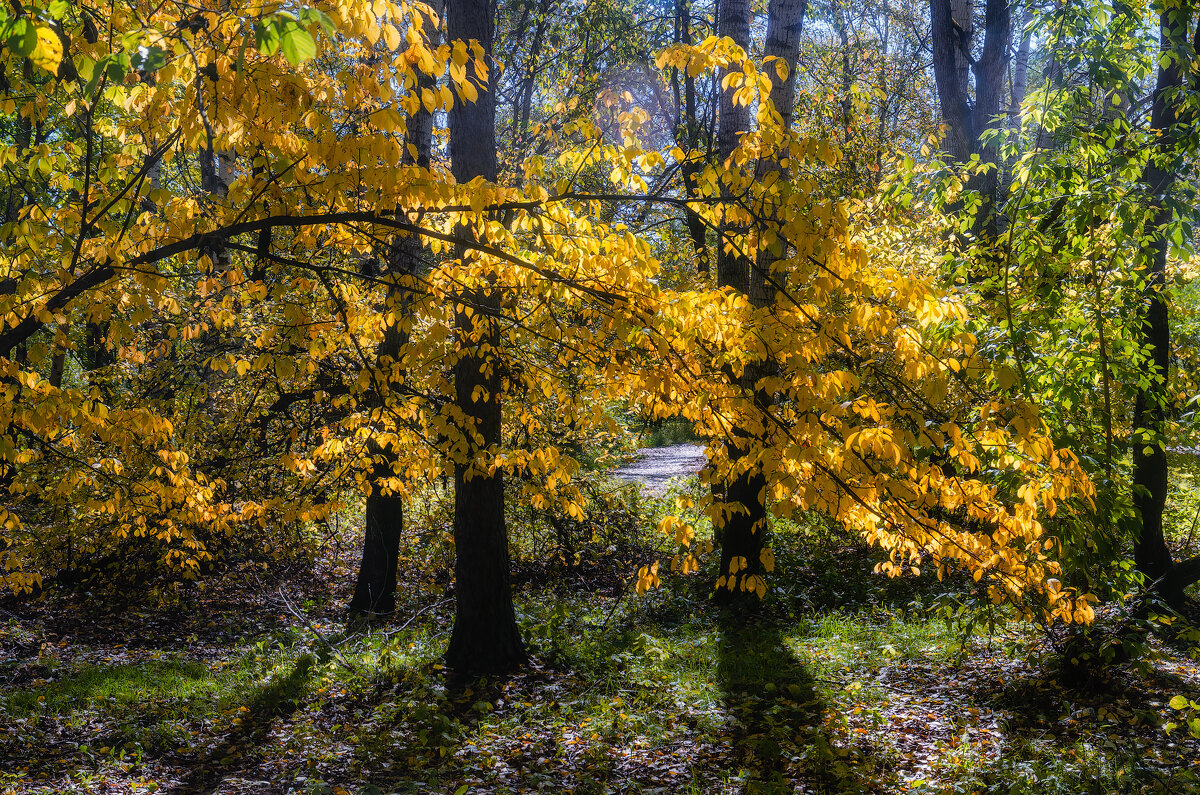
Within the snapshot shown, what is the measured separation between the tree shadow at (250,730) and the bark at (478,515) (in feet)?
4.38

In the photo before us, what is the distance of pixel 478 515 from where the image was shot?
662 cm

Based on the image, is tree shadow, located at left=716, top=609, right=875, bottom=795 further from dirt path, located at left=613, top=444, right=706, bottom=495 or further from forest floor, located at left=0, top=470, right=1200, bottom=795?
dirt path, located at left=613, top=444, right=706, bottom=495

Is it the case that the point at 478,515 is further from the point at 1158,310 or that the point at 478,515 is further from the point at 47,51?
the point at 1158,310

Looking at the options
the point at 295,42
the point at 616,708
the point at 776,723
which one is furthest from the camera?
the point at 616,708

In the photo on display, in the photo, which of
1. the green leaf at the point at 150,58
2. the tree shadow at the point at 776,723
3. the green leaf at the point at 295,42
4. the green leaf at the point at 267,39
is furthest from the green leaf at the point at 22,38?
the tree shadow at the point at 776,723

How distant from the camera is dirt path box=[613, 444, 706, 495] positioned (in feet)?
54.1

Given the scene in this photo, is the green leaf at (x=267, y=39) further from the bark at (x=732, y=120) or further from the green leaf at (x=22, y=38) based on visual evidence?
the bark at (x=732, y=120)

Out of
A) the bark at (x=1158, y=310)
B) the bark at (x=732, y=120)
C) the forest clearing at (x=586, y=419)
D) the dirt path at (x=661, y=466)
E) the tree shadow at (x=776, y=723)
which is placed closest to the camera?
the forest clearing at (x=586, y=419)

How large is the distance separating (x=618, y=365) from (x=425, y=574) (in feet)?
26.9

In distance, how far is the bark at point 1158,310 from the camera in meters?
5.19

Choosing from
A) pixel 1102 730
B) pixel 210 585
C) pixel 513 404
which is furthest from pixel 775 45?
pixel 210 585

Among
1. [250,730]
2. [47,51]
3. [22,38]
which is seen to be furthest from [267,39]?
[250,730]

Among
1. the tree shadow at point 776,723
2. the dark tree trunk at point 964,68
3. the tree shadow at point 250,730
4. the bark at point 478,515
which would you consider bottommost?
the tree shadow at point 250,730

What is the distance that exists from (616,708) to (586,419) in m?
2.18
